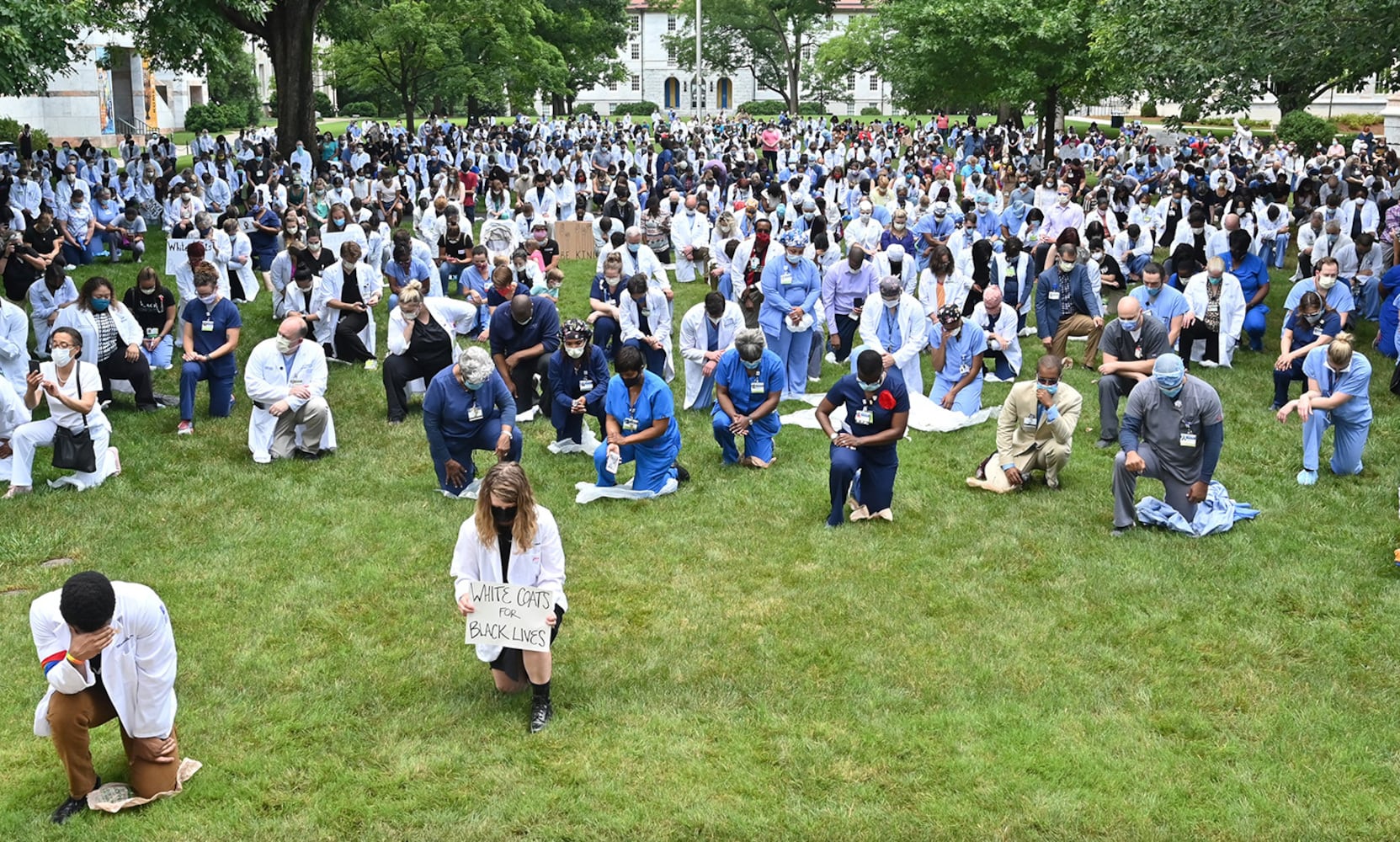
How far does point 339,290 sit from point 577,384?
470 cm

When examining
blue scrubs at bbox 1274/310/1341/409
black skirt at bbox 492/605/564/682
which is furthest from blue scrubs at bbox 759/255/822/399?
black skirt at bbox 492/605/564/682

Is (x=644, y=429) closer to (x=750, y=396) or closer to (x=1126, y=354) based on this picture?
(x=750, y=396)

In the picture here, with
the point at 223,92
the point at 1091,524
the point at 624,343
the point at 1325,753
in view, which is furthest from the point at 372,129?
the point at 1325,753

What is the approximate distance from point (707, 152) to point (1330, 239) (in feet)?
73.4

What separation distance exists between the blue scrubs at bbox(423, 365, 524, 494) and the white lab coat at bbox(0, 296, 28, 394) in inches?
164

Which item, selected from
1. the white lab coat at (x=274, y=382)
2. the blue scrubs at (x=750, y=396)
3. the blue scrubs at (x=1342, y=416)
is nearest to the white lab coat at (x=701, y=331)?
the blue scrubs at (x=750, y=396)

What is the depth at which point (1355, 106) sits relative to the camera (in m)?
58.7

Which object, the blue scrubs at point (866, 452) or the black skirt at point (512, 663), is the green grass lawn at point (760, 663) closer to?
the black skirt at point (512, 663)

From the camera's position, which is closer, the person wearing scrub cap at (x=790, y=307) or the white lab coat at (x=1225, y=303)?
the person wearing scrub cap at (x=790, y=307)

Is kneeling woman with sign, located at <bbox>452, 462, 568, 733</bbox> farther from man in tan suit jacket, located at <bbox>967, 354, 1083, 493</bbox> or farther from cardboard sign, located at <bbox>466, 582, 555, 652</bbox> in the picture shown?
man in tan suit jacket, located at <bbox>967, 354, 1083, 493</bbox>

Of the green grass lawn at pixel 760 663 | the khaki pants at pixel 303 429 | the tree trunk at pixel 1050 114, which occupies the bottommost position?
the green grass lawn at pixel 760 663

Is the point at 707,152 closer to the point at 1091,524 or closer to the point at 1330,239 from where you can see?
the point at 1330,239

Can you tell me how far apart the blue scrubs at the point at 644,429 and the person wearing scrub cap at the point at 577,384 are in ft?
3.07

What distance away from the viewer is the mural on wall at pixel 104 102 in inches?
1955
